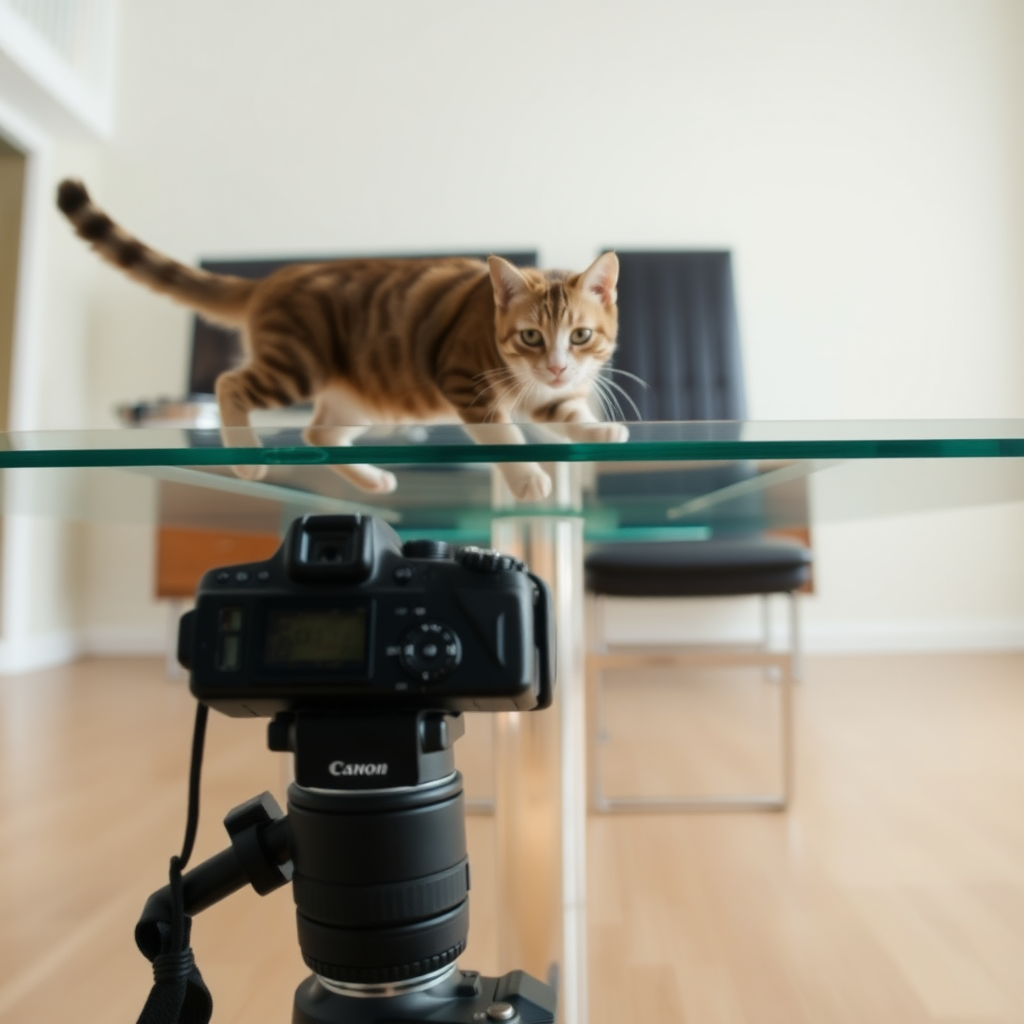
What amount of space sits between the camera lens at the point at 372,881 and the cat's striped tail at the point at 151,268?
0.45 meters

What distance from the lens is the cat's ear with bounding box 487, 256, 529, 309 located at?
0.55m

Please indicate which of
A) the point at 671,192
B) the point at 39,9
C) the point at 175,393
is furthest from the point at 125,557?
the point at 671,192

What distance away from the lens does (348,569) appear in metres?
0.37

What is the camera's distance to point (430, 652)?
14.4 inches

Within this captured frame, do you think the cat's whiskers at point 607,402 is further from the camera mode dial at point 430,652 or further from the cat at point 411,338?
the camera mode dial at point 430,652

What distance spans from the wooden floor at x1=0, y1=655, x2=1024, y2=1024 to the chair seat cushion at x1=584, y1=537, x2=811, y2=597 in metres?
0.34

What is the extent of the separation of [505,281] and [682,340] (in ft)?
5.51

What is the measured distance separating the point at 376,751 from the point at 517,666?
0.23 feet

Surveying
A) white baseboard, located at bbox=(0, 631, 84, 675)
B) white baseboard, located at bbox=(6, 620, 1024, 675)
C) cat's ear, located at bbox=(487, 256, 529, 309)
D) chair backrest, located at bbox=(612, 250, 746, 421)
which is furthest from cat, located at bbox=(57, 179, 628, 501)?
white baseboard, located at bbox=(6, 620, 1024, 675)

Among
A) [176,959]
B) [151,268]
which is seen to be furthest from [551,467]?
[151,268]

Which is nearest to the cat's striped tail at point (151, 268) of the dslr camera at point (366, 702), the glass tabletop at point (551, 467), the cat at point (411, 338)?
the cat at point (411, 338)

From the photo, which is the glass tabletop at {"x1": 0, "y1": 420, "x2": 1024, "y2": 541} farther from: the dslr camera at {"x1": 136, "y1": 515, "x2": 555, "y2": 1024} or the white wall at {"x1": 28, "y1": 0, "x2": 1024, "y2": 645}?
the white wall at {"x1": 28, "y1": 0, "x2": 1024, "y2": 645}

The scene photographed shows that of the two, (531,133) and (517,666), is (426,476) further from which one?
(531,133)

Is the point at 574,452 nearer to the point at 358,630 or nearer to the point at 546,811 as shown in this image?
the point at 358,630
